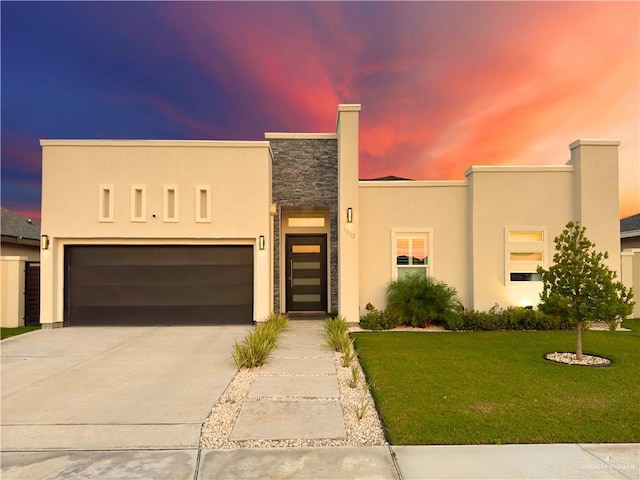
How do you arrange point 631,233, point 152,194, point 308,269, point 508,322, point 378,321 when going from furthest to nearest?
point 631,233 → point 308,269 → point 152,194 → point 378,321 → point 508,322

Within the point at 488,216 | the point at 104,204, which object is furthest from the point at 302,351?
the point at 104,204

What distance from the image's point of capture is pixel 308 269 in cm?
1139

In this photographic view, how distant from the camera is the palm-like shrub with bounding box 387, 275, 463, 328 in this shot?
9.16m

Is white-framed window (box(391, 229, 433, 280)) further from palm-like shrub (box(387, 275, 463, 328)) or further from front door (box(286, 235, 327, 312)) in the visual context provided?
front door (box(286, 235, 327, 312))

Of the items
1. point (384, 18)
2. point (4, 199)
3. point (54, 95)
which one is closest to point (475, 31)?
→ point (384, 18)

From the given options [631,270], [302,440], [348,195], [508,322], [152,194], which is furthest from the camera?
[631,270]

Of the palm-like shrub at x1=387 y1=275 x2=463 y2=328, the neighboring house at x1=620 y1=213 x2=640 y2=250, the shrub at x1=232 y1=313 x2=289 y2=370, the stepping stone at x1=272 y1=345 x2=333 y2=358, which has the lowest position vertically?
the stepping stone at x1=272 y1=345 x2=333 y2=358

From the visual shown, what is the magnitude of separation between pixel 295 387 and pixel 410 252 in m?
6.27

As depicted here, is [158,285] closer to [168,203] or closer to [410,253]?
[168,203]

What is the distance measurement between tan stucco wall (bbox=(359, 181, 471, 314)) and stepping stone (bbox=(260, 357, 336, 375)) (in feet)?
13.3

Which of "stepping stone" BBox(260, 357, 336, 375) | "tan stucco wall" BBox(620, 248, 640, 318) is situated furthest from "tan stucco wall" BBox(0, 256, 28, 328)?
"tan stucco wall" BBox(620, 248, 640, 318)

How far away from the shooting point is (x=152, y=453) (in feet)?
10.2

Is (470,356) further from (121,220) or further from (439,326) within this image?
(121,220)

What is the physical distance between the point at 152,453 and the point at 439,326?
7866 millimetres
